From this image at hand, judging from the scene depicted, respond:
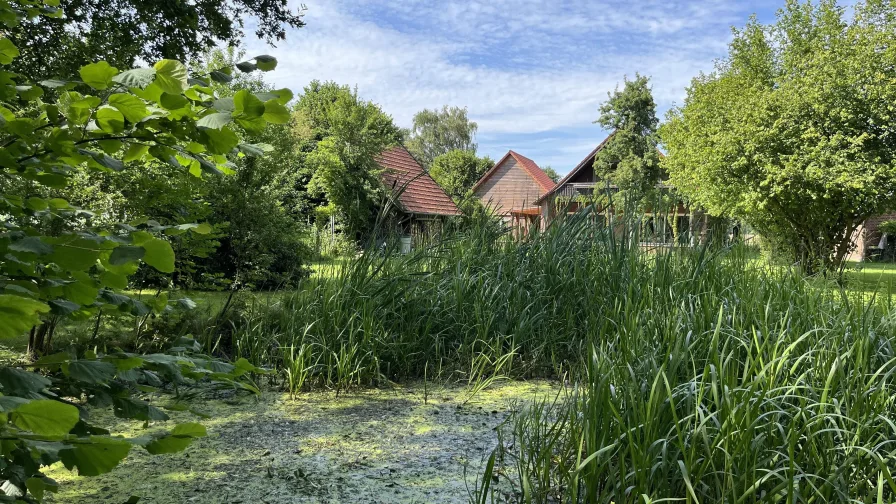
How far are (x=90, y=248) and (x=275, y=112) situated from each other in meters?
0.34

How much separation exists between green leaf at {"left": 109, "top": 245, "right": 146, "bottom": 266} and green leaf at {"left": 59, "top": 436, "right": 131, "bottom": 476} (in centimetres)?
24

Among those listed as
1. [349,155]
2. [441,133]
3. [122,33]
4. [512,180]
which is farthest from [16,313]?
[441,133]

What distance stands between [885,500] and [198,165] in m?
2.29

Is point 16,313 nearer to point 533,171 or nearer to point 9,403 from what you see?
point 9,403

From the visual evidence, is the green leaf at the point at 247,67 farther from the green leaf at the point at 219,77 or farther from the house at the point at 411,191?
the house at the point at 411,191

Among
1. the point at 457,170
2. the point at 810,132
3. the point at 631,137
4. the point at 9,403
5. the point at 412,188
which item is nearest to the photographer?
the point at 9,403

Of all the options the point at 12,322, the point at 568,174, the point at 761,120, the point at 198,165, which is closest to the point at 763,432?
the point at 198,165

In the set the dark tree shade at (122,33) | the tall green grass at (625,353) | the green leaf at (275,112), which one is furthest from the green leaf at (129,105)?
the dark tree shade at (122,33)

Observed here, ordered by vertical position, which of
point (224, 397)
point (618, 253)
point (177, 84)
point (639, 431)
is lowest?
point (224, 397)

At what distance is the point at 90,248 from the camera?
785 mm

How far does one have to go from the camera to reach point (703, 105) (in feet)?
47.6

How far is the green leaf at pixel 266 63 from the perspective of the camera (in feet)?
3.25

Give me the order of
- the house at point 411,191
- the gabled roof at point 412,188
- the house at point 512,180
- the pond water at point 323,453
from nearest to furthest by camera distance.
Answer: the pond water at point 323,453 < the house at point 411,191 < the gabled roof at point 412,188 < the house at point 512,180

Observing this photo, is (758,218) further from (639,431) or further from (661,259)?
(639,431)
